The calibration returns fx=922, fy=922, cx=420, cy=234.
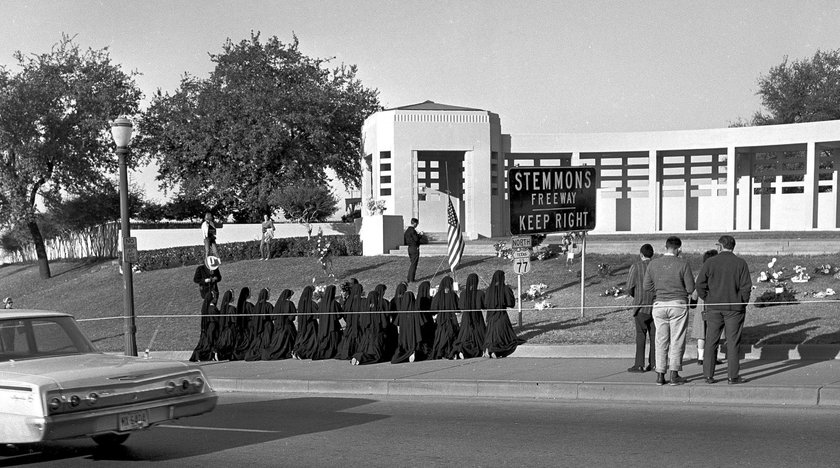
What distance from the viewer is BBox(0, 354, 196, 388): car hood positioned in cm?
807

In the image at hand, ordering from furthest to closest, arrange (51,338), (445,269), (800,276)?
(445,269)
(800,276)
(51,338)

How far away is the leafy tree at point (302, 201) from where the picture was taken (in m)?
43.3

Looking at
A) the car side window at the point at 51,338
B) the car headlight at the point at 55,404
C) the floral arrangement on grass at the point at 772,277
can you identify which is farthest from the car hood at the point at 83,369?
the floral arrangement on grass at the point at 772,277

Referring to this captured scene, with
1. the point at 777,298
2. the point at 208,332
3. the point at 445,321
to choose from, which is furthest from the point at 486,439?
the point at 208,332

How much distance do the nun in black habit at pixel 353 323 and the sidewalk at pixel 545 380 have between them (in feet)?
0.89

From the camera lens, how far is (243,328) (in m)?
18.6

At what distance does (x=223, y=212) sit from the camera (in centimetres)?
5106

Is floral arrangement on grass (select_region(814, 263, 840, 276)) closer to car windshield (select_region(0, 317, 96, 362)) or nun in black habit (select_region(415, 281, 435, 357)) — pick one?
nun in black habit (select_region(415, 281, 435, 357))

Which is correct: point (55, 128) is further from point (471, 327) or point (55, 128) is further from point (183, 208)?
point (471, 327)

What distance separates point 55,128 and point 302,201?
11.8 metres

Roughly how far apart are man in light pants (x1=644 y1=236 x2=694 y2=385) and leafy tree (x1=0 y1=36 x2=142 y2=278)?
118ft

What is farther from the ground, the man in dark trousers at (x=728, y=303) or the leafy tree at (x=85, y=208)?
the leafy tree at (x=85, y=208)

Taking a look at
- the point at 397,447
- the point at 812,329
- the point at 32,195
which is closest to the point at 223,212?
the point at 32,195

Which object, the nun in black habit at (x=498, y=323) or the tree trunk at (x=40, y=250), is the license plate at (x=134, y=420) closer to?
the nun in black habit at (x=498, y=323)
